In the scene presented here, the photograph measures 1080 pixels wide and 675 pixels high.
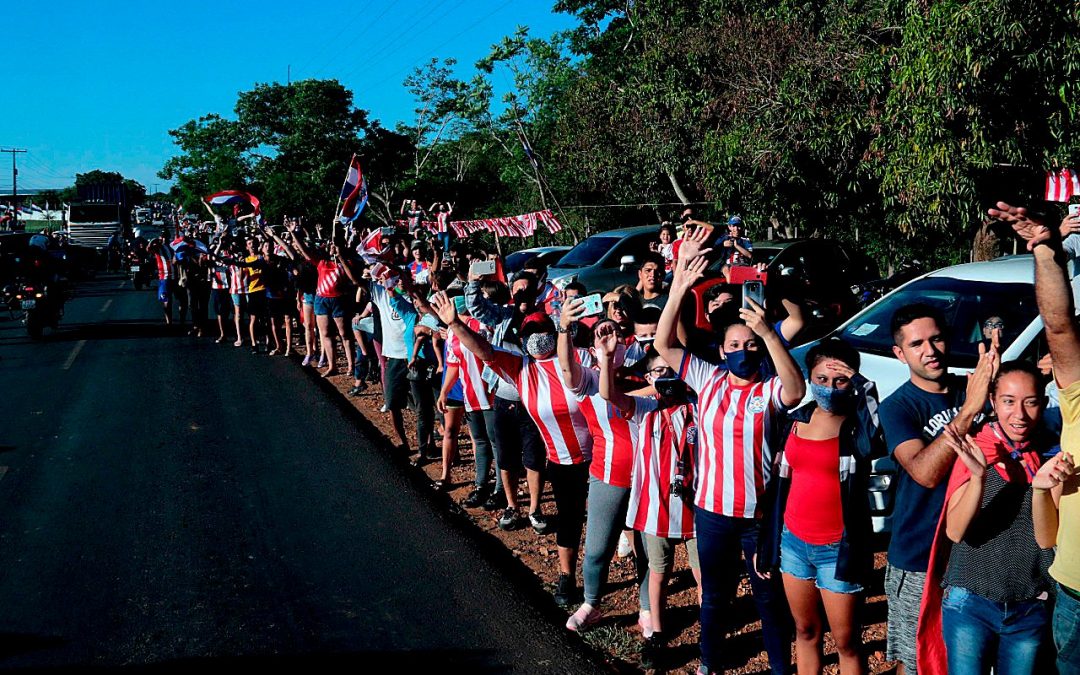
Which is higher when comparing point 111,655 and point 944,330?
point 944,330

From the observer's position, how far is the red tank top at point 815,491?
148 inches

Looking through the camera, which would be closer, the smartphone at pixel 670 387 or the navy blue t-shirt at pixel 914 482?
the navy blue t-shirt at pixel 914 482

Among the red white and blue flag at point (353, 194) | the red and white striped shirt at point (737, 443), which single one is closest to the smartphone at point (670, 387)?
the red and white striped shirt at point (737, 443)

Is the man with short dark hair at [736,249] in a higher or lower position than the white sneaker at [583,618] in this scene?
higher

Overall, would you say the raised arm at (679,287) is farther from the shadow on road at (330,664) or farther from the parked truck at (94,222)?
the parked truck at (94,222)

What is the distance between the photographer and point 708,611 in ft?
14.2

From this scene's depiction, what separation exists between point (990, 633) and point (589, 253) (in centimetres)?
1504

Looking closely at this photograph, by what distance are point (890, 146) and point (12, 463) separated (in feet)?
36.2

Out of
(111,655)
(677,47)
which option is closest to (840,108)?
(677,47)

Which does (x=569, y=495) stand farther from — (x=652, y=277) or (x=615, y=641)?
(x=652, y=277)

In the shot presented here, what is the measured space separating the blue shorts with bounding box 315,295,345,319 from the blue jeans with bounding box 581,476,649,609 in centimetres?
837

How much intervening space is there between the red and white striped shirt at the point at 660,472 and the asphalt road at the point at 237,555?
78 centimetres

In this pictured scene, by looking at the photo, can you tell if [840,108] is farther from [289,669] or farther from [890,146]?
[289,669]

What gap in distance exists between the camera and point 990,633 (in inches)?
127
